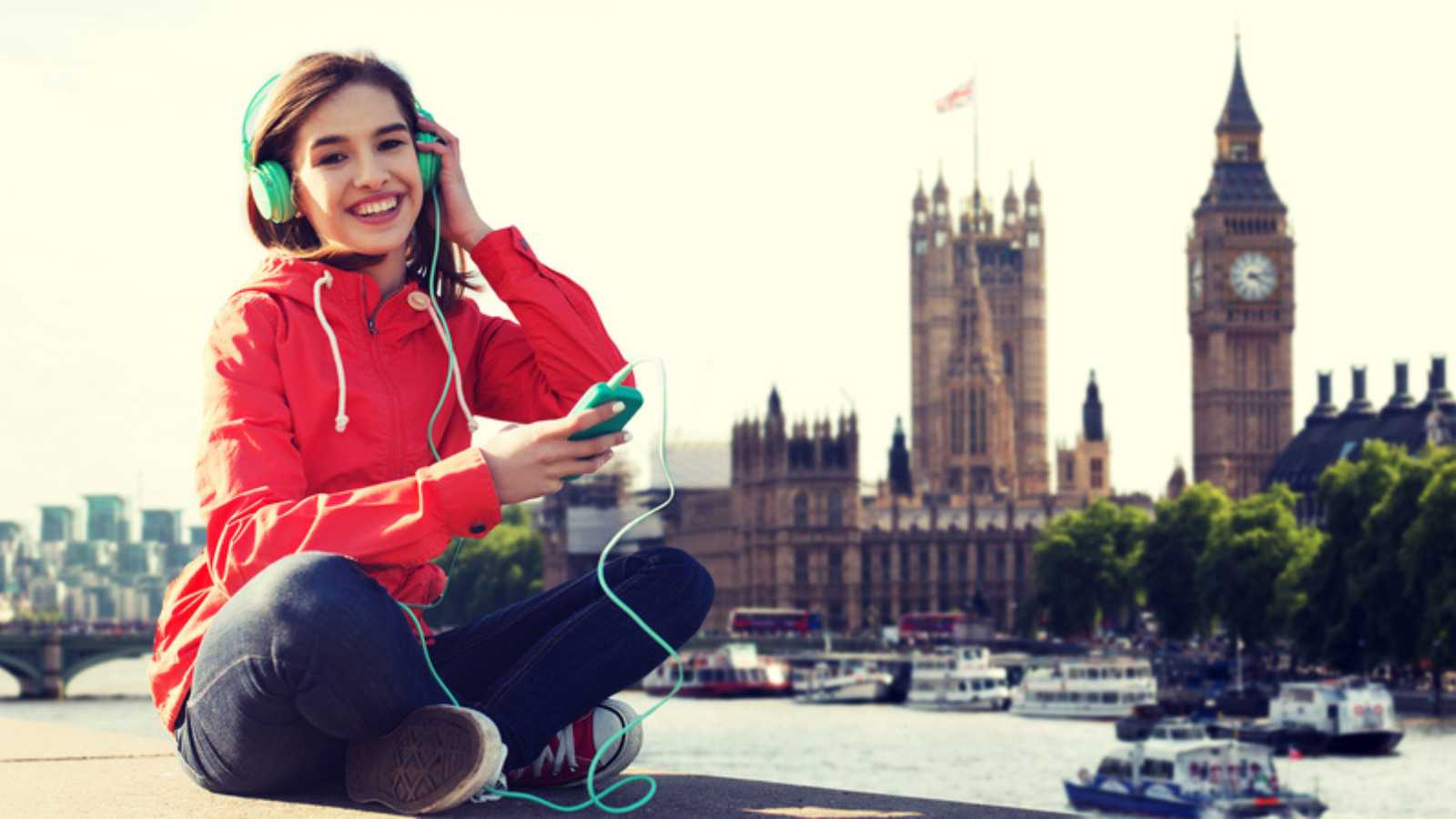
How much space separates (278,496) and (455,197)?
862 millimetres

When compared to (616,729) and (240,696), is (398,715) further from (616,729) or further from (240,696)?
(616,729)

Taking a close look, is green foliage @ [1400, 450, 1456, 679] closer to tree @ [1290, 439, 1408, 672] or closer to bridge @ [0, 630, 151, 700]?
tree @ [1290, 439, 1408, 672]

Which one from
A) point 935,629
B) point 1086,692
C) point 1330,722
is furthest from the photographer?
point 935,629

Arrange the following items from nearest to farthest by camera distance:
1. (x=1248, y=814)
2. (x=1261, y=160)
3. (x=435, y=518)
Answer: (x=435, y=518)
(x=1248, y=814)
(x=1261, y=160)

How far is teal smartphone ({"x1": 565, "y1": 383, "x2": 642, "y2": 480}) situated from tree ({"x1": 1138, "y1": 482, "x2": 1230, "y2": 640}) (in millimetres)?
64482

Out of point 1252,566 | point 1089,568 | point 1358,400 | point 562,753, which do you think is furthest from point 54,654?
point 562,753

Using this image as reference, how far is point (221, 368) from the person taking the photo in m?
4.69

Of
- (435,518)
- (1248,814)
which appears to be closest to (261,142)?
(435,518)

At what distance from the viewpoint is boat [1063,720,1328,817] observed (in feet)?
120

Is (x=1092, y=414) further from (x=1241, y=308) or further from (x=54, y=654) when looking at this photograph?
(x=54, y=654)

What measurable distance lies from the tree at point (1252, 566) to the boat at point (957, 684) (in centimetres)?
589

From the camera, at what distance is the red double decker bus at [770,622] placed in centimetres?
9231

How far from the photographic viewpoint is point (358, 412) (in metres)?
4.83

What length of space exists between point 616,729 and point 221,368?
103 centimetres
